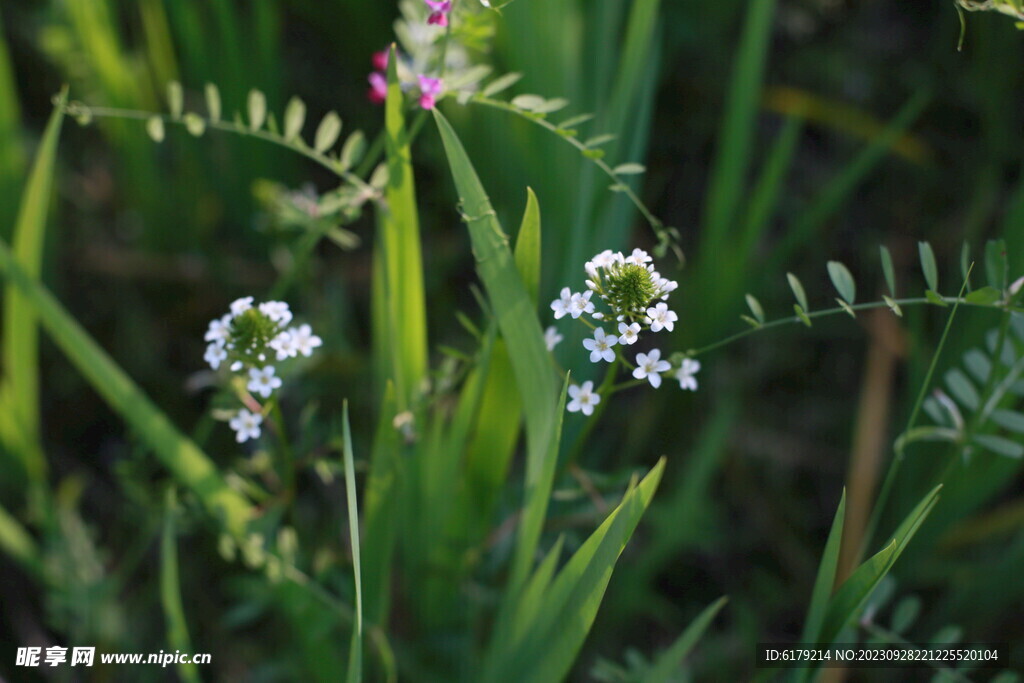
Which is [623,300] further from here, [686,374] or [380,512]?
[380,512]

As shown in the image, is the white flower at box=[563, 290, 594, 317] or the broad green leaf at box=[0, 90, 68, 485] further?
the broad green leaf at box=[0, 90, 68, 485]

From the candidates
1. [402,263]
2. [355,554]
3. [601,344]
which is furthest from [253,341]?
[601,344]

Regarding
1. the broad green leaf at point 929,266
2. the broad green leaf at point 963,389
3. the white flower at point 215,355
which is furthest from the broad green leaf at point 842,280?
the white flower at point 215,355

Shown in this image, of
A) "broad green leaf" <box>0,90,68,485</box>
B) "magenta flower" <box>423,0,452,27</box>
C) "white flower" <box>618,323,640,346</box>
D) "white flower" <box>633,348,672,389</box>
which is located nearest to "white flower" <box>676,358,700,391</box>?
"white flower" <box>633,348,672,389</box>

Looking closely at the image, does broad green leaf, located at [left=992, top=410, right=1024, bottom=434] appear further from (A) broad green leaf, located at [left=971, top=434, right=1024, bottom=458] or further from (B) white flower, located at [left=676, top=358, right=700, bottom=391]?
(B) white flower, located at [left=676, top=358, right=700, bottom=391]

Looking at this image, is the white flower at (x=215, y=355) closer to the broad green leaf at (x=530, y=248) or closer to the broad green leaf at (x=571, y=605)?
the broad green leaf at (x=530, y=248)

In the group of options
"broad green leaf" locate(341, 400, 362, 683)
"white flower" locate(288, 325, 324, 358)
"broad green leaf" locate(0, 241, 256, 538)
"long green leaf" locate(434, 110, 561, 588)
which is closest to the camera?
"broad green leaf" locate(341, 400, 362, 683)

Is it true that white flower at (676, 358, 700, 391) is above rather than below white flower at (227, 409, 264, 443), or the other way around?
above
